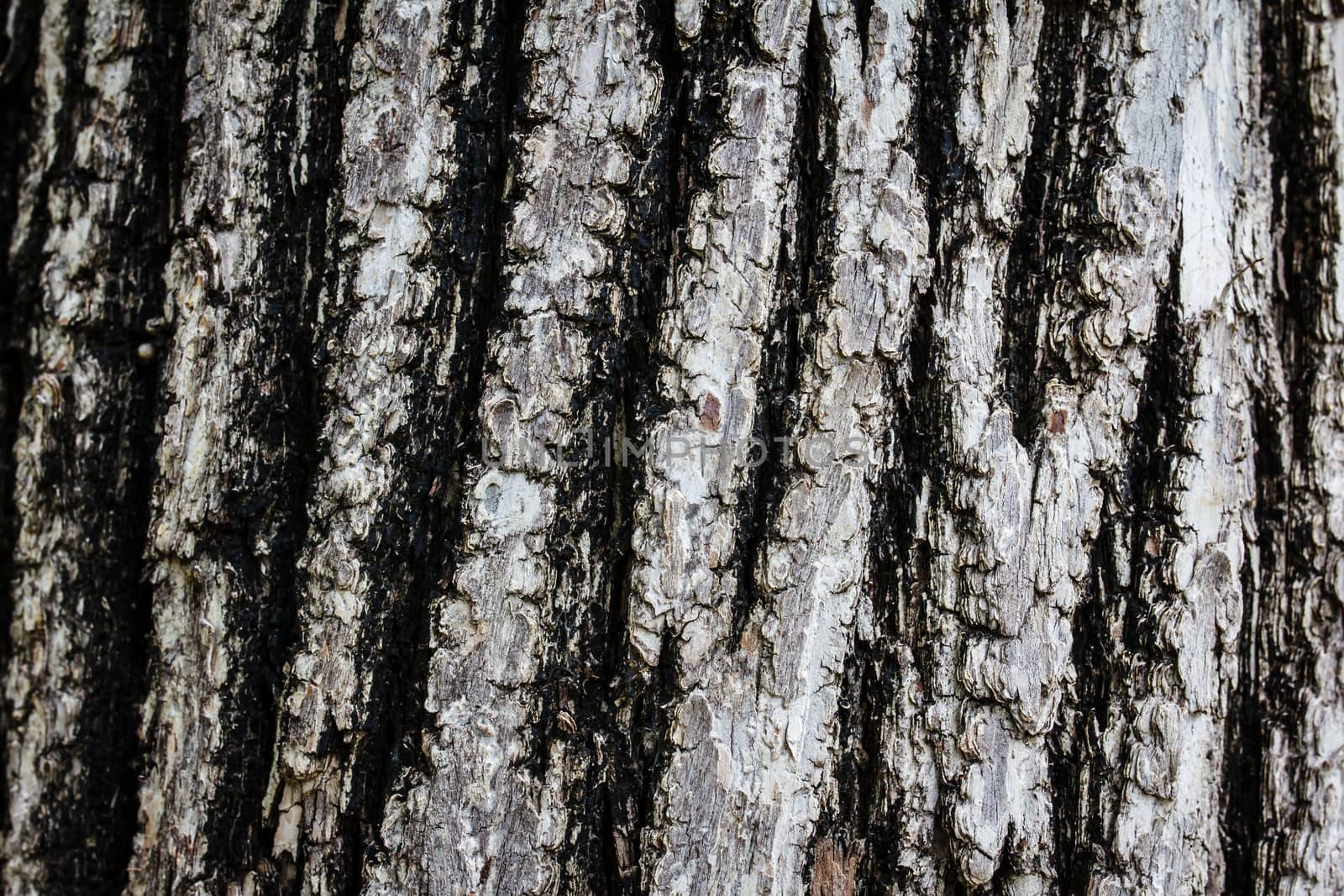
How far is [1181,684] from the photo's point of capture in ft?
3.34

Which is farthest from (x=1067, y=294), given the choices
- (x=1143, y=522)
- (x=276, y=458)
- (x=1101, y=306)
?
(x=276, y=458)

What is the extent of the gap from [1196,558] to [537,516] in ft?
2.60

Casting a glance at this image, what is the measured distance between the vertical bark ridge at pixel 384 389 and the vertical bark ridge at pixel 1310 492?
105cm

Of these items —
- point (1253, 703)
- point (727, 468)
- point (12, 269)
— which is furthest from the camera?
point (12, 269)

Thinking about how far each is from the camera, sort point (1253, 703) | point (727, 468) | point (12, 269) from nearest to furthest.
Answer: point (727, 468), point (1253, 703), point (12, 269)

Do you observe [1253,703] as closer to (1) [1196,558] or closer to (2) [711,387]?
(1) [1196,558]

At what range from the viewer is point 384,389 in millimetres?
992

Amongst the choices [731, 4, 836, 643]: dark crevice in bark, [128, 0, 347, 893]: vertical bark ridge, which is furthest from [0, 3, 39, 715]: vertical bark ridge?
[731, 4, 836, 643]: dark crevice in bark

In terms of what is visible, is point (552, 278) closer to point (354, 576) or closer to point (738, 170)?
point (738, 170)

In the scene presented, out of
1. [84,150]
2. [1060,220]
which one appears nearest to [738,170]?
[1060,220]

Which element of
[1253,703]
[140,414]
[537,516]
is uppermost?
[140,414]

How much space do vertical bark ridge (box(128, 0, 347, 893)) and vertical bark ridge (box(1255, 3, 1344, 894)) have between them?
1247 mm

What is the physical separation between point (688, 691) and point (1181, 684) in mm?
592

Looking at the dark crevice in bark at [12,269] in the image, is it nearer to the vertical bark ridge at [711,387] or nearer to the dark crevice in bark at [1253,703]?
the vertical bark ridge at [711,387]
